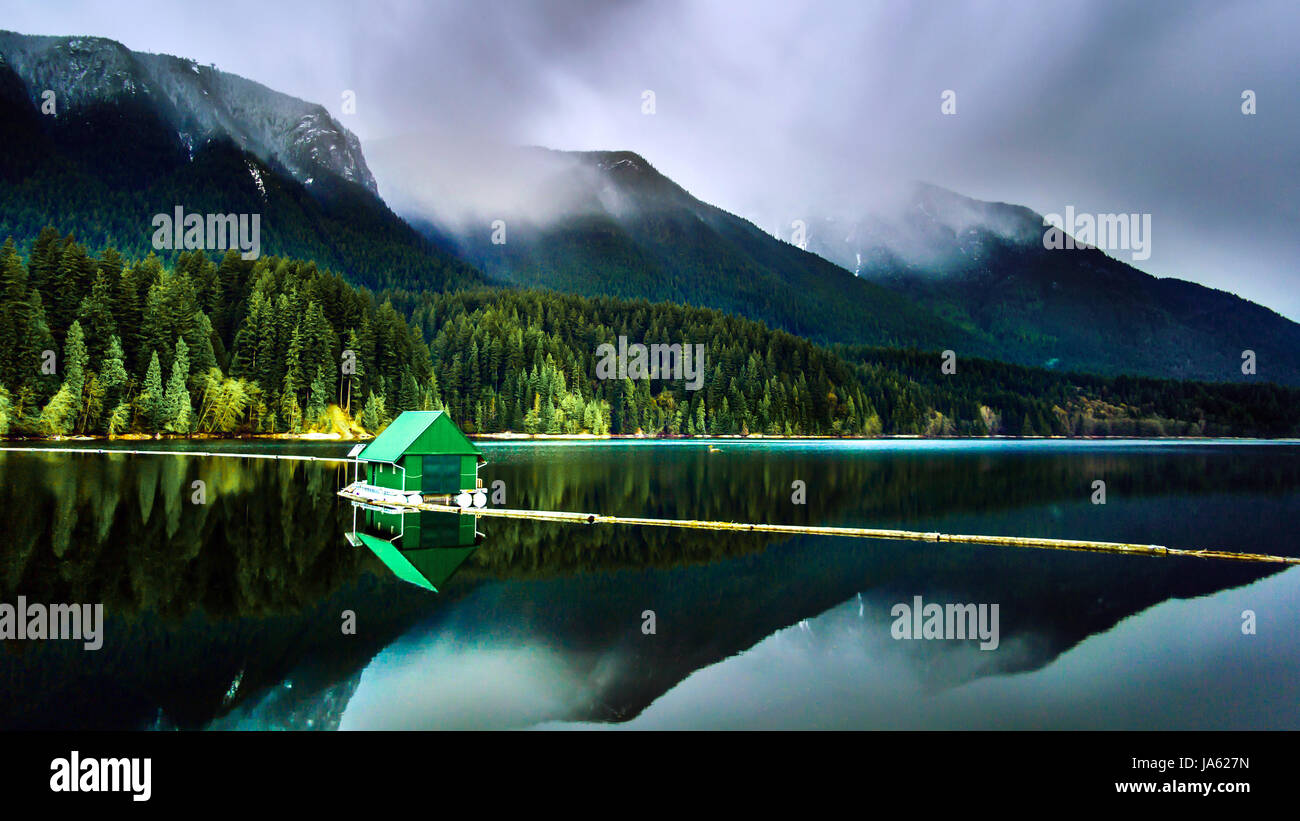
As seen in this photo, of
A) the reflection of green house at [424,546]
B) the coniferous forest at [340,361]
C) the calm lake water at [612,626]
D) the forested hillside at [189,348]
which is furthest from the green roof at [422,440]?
the coniferous forest at [340,361]

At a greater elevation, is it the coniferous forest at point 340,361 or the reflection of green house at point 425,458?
the coniferous forest at point 340,361

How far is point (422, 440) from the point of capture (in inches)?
1444

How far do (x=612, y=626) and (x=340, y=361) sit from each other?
11050cm

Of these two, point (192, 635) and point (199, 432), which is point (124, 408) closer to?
point (199, 432)

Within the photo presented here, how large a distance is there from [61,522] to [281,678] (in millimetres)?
20688

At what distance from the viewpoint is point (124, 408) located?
84.8 metres

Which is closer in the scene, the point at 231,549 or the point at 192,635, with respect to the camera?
the point at 192,635

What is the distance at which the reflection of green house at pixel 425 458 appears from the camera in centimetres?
3669

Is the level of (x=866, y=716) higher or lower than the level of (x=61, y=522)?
lower

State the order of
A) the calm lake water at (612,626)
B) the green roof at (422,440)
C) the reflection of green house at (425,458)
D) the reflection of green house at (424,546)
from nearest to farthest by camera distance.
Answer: the calm lake water at (612,626) < the reflection of green house at (424,546) < the green roof at (422,440) < the reflection of green house at (425,458)

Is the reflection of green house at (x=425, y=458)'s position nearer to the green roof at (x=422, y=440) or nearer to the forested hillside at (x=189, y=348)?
the green roof at (x=422, y=440)

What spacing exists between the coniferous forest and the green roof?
6638 centimetres

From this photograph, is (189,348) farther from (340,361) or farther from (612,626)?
(612,626)
